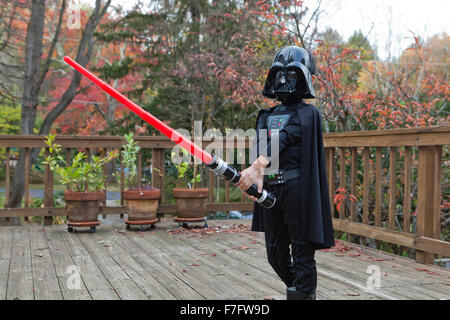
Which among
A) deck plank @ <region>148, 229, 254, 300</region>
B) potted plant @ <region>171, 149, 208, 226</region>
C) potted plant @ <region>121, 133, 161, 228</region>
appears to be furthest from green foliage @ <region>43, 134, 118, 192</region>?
deck plank @ <region>148, 229, 254, 300</region>

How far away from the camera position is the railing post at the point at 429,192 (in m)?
3.51

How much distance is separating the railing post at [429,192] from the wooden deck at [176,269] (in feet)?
1.02

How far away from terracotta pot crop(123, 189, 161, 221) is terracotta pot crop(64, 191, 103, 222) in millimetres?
363

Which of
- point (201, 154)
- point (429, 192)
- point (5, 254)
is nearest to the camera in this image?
point (201, 154)

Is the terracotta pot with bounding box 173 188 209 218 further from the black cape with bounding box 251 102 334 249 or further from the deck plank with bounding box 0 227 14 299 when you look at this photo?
the black cape with bounding box 251 102 334 249

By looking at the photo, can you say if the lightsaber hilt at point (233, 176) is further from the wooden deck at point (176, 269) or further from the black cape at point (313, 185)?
the wooden deck at point (176, 269)

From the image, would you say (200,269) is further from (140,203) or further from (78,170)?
(78,170)

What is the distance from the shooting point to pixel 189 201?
17.0ft

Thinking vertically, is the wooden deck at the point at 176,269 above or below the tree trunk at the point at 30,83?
below

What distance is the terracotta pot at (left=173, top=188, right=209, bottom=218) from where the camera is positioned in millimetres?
5148

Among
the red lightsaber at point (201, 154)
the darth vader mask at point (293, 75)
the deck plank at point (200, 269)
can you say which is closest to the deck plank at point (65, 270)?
the deck plank at point (200, 269)

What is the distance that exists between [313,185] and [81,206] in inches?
133

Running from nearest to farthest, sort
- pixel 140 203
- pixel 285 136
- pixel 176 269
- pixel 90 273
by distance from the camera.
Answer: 1. pixel 285 136
2. pixel 90 273
3. pixel 176 269
4. pixel 140 203

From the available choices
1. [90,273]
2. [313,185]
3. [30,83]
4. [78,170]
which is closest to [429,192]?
[313,185]
